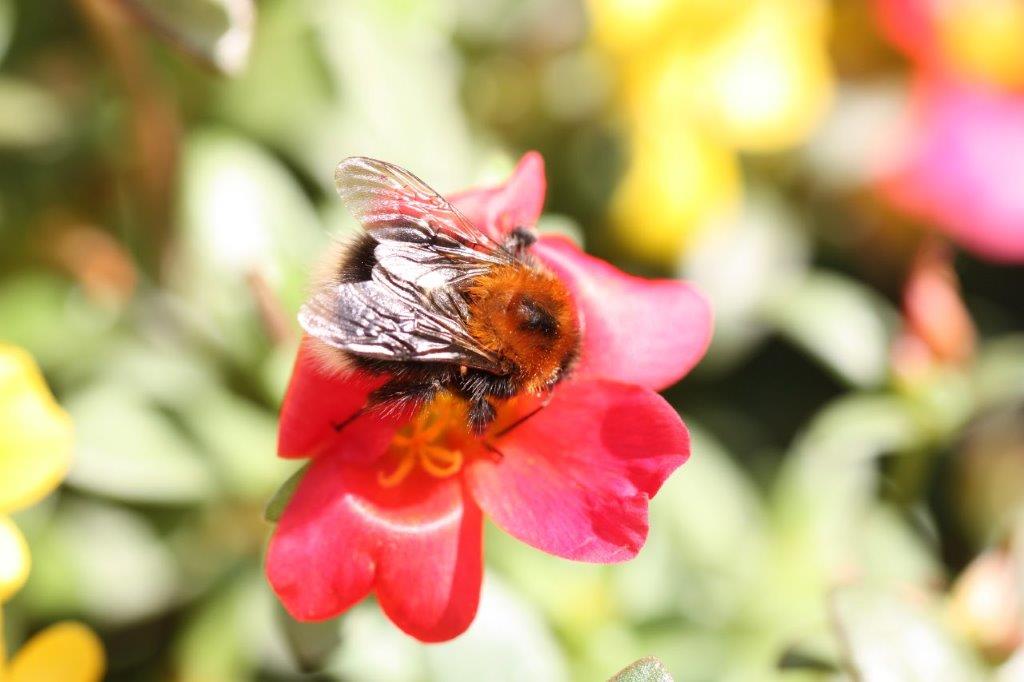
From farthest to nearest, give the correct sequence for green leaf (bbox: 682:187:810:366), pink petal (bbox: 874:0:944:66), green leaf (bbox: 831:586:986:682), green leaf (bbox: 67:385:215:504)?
pink petal (bbox: 874:0:944:66) < green leaf (bbox: 682:187:810:366) < green leaf (bbox: 67:385:215:504) < green leaf (bbox: 831:586:986:682)

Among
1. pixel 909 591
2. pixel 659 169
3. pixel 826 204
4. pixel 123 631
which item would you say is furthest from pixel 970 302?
pixel 123 631

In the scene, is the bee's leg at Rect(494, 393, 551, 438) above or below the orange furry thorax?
below

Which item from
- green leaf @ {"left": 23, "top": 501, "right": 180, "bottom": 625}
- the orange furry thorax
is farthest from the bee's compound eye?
green leaf @ {"left": 23, "top": 501, "right": 180, "bottom": 625}

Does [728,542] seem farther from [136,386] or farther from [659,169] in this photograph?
[136,386]

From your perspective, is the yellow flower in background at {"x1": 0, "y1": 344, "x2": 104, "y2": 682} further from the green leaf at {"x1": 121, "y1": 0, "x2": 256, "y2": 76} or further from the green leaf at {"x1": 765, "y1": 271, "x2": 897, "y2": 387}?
the green leaf at {"x1": 765, "y1": 271, "x2": 897, "y2": 387}

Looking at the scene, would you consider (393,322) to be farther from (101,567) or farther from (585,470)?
(101,567)

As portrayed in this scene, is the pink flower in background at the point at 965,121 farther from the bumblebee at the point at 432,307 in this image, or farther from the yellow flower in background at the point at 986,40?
the bumblebee at the point at 432,307

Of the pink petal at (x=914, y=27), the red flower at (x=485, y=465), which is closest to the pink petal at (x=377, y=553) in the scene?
the red flower at (x=485, y=465)
